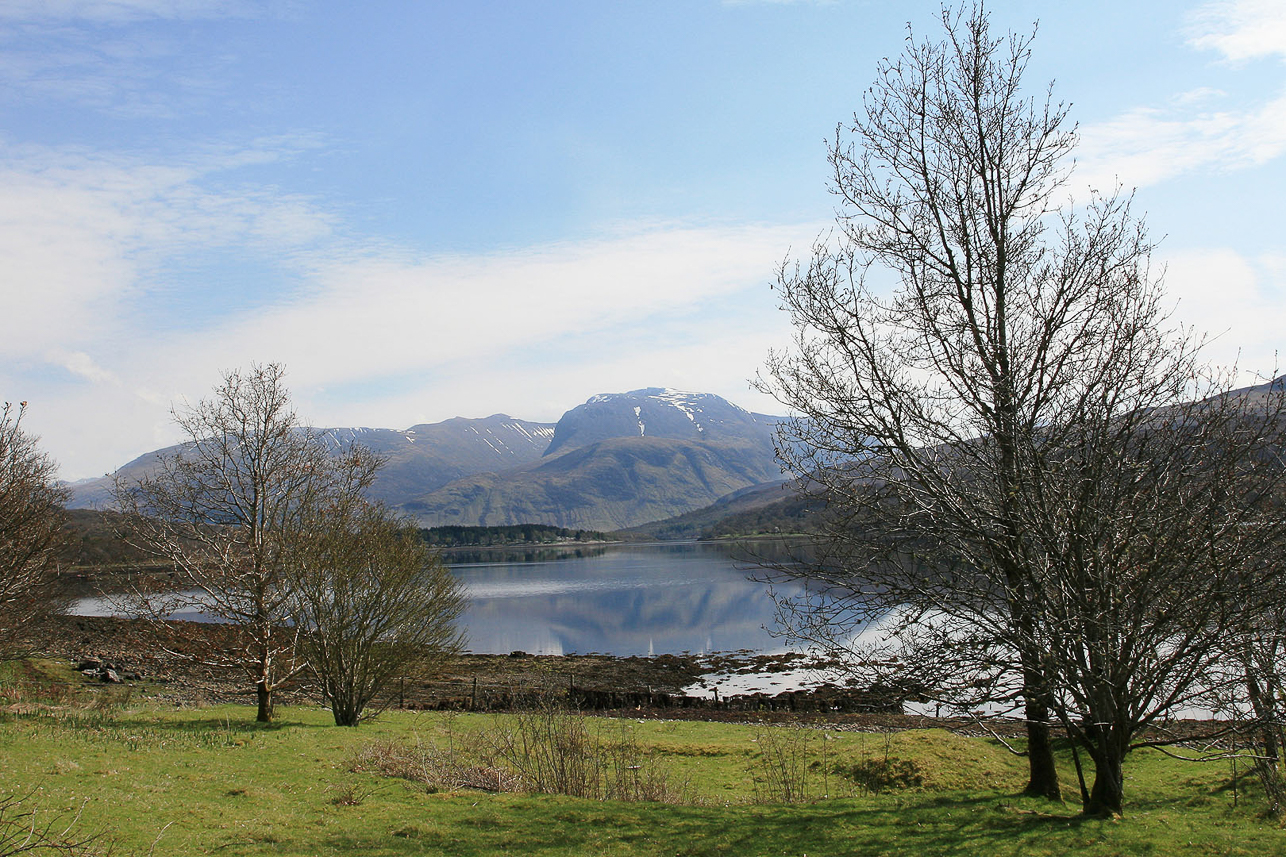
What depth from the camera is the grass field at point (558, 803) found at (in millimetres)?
9609

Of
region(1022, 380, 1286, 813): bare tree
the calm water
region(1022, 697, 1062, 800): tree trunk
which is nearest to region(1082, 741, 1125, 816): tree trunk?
region(1022, 380, 1286, 813): bare tree

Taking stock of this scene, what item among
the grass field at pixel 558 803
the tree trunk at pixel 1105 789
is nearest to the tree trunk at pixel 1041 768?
the grass field at pixel 558 803

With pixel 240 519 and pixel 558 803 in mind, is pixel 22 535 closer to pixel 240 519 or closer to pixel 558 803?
pixel 240 519

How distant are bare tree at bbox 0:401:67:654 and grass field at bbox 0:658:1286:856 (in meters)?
3.50

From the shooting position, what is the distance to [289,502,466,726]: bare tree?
21.0 metres

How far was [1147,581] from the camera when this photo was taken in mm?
8766

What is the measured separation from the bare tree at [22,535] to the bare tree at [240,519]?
2.48 meters

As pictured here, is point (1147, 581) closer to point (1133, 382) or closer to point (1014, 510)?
point (1014, 510)

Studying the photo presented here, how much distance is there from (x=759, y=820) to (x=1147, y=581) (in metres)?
6.36

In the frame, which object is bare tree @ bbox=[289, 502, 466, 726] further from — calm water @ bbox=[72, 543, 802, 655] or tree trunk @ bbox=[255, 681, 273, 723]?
calm water @ bbox=[72, 543, 802, 655]

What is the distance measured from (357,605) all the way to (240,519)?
4.12 metres

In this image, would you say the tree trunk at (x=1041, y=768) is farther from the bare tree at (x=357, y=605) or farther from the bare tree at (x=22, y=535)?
the bare tree at (x=22, y=535)

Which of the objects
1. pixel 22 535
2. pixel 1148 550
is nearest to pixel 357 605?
pixel 22 535

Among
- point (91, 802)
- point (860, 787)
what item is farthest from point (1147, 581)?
point (91, 802)
